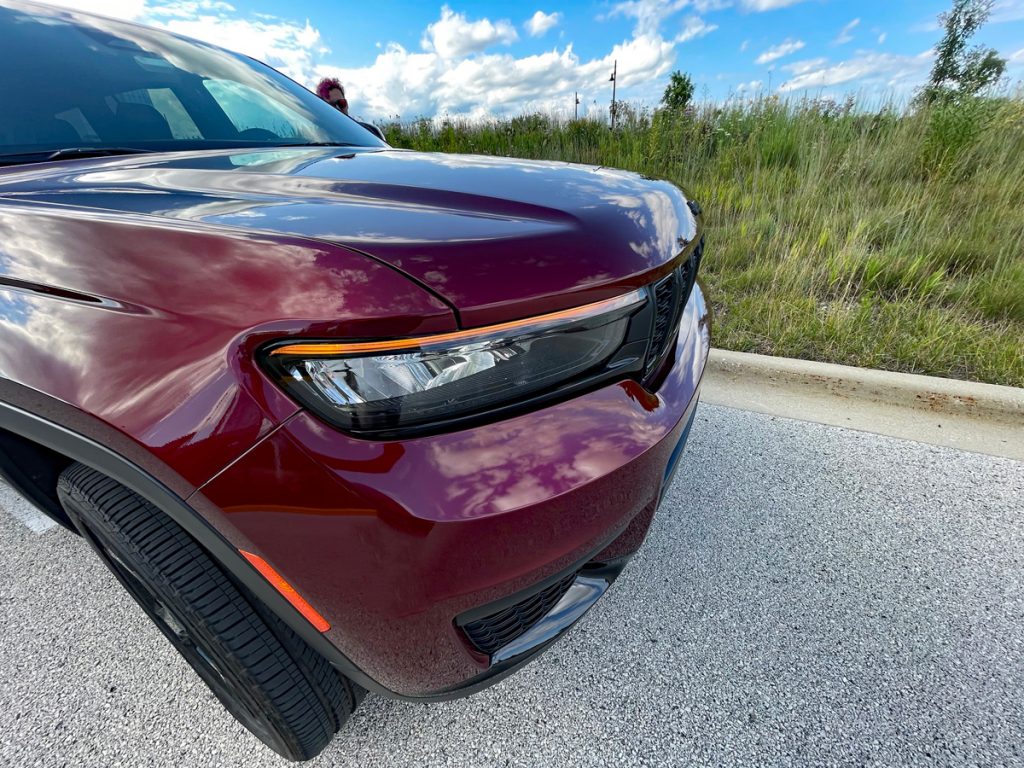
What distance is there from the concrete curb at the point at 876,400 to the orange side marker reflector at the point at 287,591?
2332mm

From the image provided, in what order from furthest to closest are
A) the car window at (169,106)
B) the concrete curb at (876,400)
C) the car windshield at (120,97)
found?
the concrete curb at (876,400) → the car window at (169,106) → the car windshield at (120,97)

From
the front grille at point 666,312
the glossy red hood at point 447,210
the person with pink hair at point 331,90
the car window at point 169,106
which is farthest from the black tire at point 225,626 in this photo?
the person with pink hair at point 331,90

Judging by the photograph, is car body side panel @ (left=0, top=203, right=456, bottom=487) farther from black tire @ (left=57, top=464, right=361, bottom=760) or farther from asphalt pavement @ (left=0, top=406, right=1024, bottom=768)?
asphalt pavement @ (left=0, top=406, right=1024, bottom=768)

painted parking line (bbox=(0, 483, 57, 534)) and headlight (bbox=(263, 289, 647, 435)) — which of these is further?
painted parking line (bbox=(0, 483, 57, 534))

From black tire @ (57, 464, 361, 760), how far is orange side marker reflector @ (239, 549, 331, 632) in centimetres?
15

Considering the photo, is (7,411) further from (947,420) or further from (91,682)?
(947,420)

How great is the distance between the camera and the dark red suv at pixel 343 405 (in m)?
0.79

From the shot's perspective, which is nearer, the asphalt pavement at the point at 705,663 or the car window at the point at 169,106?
the asphalt pavement at the point at 705,663

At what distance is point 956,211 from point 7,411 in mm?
6082

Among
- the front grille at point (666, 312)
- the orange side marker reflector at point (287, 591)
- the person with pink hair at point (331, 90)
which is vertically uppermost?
the person with pink hair at point (331, 90)

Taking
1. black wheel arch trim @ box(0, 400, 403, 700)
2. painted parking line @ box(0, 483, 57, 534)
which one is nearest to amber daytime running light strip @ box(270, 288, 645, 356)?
black wheel arch trim @ box(0, 400, 403, 700)

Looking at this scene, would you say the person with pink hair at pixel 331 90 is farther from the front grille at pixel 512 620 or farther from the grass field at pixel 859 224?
the front grille at pixel 512 620

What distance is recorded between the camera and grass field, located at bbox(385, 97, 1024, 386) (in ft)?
9.71

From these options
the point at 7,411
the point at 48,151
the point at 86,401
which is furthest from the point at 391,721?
the point at 48,151
